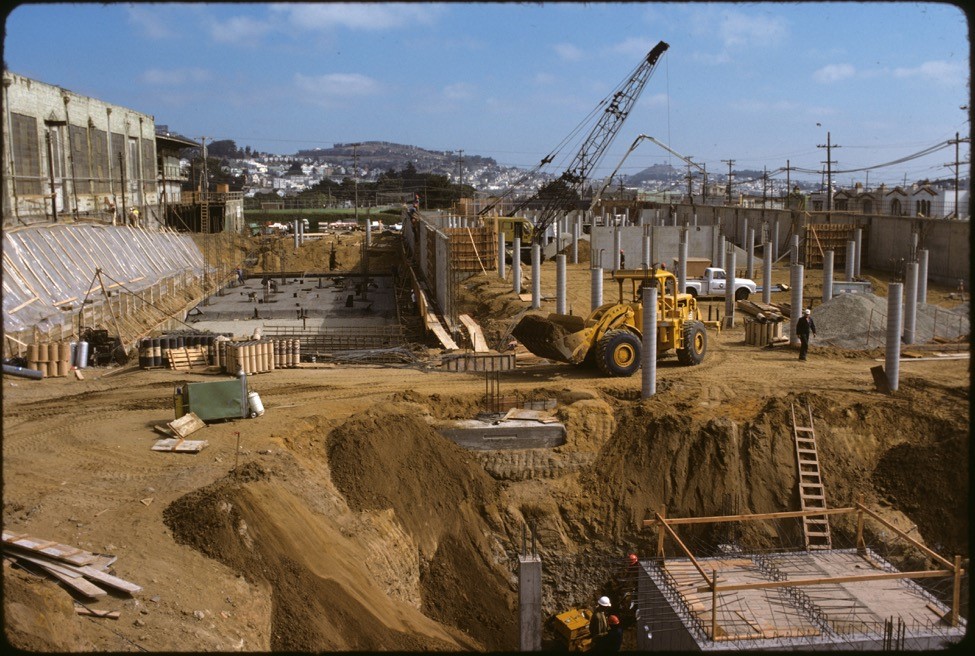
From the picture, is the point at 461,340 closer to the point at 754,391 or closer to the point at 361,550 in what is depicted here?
the point at 754,391

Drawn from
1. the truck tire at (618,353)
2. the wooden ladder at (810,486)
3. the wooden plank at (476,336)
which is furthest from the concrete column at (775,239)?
the wooden ladder at (810,486)

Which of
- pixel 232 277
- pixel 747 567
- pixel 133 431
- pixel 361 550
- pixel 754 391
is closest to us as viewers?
pixel 361 550

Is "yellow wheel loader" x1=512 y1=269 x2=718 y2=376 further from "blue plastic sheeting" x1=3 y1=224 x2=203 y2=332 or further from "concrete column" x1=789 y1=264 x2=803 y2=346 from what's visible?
"blue plastic sheeting" x1=3 y1=224 x2=203 y2=332

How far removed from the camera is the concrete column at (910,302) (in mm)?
22188

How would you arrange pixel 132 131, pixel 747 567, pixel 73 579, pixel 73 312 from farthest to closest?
1. pixel 132 131
2. pixel 73 312
3. pixel 747 567
4. pixel 73 579

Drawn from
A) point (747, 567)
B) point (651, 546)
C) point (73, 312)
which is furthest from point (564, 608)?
point (73, 312)

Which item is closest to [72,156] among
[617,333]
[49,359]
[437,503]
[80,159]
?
[80,159]

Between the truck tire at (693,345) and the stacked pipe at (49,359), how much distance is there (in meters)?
15.1

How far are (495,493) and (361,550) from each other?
3.75 meters

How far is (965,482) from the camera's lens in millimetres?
15750

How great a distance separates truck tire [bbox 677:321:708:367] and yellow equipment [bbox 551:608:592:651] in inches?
322

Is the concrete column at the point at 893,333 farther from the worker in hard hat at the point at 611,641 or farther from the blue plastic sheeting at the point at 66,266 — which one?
the blue plastic sheeting at the point at 66,266

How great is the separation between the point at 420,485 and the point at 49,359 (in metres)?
10.9

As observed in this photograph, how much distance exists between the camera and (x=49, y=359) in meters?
20.6
